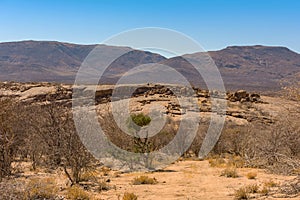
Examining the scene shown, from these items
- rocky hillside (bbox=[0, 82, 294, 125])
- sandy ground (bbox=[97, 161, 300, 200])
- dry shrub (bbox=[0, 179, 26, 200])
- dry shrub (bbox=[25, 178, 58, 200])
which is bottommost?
sandy ground (bbox=[97, 161, 300, 200])

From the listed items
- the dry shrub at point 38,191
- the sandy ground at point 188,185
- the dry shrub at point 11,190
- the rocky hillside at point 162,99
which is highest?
the rocky hillside at point 162,99

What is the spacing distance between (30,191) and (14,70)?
649 feet

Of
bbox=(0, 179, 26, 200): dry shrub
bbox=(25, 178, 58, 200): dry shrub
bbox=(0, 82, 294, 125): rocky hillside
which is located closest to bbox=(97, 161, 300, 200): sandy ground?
bbox=(25, 178, 58, 200): dry shrub

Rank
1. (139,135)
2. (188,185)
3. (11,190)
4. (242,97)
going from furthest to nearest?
(242,97) < (139,135) < (188,185) < (11,190)

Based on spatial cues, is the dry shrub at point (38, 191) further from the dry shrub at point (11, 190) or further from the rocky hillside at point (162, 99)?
the rocky hillside at point (162, 99)

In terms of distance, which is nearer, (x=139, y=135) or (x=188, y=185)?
(x=188, y=185)

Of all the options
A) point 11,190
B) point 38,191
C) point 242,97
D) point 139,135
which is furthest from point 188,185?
point 242,97

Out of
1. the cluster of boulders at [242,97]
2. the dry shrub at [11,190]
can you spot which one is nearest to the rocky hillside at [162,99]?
the cluster of boulders at [242,97]

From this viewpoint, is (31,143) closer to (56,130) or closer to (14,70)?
(56,130)

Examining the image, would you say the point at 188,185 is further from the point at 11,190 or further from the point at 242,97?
the point at 242,97

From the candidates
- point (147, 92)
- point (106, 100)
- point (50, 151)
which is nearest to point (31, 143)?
point (50, 151)

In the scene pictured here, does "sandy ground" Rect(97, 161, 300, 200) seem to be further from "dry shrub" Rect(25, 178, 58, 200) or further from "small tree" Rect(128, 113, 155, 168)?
"small tree" Rect(128, 113, 155, 168)

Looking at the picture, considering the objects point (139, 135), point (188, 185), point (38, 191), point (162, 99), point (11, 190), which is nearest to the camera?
point (11, 190)

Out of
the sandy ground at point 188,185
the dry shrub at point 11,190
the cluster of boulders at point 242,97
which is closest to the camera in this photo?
the dry shrub at point 11,190
